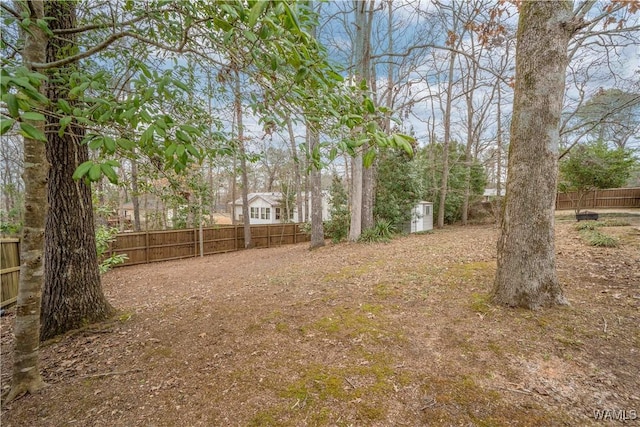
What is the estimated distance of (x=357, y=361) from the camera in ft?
7.41

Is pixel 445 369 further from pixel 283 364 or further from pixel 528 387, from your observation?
pixel 283 364

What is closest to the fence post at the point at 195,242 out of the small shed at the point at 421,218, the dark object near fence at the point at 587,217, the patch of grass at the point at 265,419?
the small shed at the point at 421,218

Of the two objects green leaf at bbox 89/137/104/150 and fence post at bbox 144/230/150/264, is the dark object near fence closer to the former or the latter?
green leaf at bbox 89/137/104/150

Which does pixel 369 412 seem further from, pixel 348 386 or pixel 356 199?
pixel 356 199

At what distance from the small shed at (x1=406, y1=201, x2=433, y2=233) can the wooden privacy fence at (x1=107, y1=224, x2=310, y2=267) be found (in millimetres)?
6046

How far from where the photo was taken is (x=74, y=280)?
10.0 ft

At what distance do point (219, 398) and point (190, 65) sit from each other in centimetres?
322

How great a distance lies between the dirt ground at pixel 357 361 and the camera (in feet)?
5.72

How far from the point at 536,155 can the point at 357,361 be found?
274 centimetres

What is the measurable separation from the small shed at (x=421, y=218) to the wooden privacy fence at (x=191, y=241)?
6046 millimetres

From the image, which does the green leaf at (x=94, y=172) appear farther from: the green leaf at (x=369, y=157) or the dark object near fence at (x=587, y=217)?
the dark object near fence at (x=587, y=217)

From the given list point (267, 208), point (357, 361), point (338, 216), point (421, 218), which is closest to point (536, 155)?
point (357, 361)

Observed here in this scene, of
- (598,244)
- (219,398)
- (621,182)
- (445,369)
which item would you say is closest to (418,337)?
(445,369)

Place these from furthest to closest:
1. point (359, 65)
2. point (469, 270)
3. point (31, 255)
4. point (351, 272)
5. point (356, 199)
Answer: point (356, 199), point (359, 65), point (351, 272), point (469, 270), point (31, 255)
